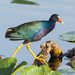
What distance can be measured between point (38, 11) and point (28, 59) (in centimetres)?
289

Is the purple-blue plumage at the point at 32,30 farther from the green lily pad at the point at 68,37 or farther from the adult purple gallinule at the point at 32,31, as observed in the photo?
the green lily pad at the point at 68,37

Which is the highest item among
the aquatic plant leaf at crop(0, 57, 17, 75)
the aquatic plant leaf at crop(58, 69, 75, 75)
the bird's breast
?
the aquatic plant leaf at crop(0, 57, 17, 75)

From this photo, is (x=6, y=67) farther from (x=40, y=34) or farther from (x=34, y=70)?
(x=40, y=34)

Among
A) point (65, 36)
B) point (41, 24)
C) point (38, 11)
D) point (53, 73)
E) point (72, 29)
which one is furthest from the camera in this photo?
point (38, 11)

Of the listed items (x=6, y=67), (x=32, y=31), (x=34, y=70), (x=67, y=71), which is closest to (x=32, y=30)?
(x=32, y=31)

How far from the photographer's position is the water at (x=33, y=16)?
5109mm

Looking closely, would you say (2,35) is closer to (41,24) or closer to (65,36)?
(65,36)

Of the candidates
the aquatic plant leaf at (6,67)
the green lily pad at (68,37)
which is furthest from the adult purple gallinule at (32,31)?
the aquatic plant leaf at (6,67)

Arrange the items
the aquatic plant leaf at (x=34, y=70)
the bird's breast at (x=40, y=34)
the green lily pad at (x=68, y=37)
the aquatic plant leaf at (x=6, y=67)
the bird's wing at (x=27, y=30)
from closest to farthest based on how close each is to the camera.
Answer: the aquatic plant leaf at (x=34, y=70) < the aquatic plant leaf at (x=6, y=67) < the bird's wing at (x=27, y=30) < the bird's breast at (x=40, y=34) < the green lily pad at (x=68, y=37)

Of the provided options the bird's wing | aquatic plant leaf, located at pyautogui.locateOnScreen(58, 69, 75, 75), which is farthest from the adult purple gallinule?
aquatic plant leaf, located at pyautogui.locateOnScreen(58, 69, 75, 75)

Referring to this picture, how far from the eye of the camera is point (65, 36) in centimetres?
572

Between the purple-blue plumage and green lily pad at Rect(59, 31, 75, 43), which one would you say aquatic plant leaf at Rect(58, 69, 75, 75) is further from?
green lily pad at Rect(59, 31, 75, 43)

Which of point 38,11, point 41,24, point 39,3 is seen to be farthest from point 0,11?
point 41,24

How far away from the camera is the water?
16.8ft
